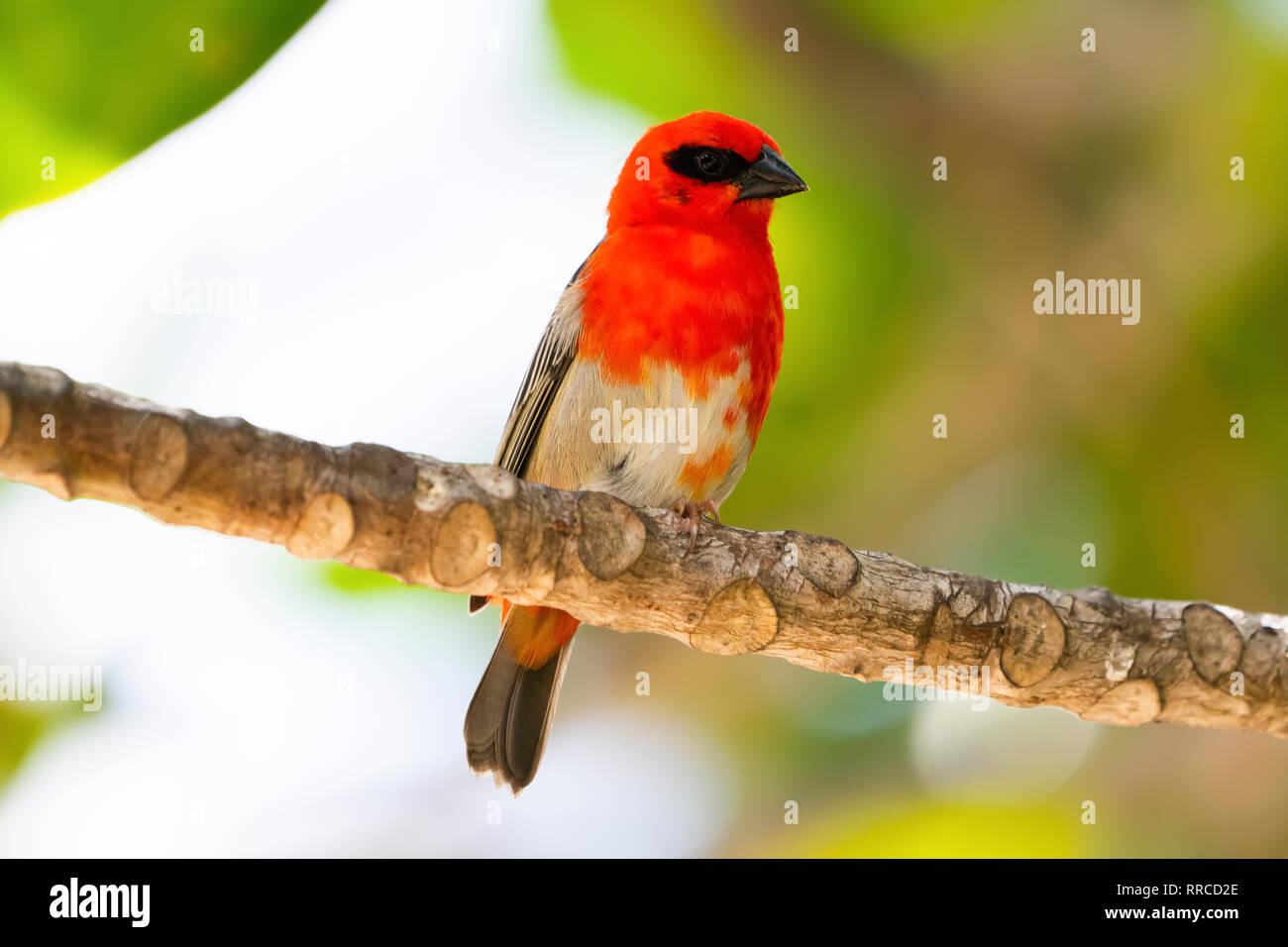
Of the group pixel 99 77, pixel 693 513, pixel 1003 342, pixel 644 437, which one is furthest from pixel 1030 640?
pixel 99 77

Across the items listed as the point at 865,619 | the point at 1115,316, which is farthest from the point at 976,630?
the point at 1115,316

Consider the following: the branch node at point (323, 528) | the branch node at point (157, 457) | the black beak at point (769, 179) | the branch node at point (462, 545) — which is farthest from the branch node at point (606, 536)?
the black beak at point (769, 179)

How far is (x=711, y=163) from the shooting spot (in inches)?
146

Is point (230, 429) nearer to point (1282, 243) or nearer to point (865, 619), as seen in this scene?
point (865, 619)

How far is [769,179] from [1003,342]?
43.6 inches

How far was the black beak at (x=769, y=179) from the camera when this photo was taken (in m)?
3.62

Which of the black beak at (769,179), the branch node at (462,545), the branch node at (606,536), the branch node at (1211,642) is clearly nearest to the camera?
the branch node at (462,545)

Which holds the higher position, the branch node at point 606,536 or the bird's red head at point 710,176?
the bird's red head at point 710,176

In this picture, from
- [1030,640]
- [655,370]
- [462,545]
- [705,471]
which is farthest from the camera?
[705,471]

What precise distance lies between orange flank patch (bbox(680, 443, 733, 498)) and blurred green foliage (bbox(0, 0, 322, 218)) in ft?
5.46

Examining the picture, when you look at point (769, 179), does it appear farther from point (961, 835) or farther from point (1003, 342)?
point (961, 835)

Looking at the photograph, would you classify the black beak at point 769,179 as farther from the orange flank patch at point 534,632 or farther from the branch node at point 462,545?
the branch node at point 462,545

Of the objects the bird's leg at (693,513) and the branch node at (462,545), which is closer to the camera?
the branch node at (462,545)

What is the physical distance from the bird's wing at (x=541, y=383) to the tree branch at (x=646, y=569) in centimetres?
113
